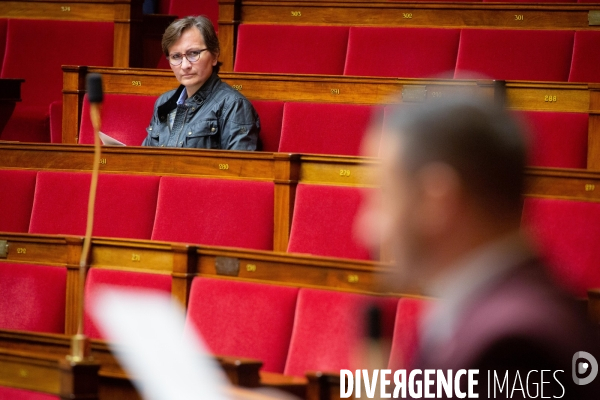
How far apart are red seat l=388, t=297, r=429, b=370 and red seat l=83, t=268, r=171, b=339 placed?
195 millimetres

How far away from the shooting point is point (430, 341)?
20 cm

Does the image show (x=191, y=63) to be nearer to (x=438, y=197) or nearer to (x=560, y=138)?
(x=560, y=138)

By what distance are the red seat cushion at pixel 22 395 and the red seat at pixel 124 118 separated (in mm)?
446

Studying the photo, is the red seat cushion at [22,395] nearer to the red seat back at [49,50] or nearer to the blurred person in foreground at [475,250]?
the blurred person in foreground at [475,250]

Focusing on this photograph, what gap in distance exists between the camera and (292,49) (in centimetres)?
106

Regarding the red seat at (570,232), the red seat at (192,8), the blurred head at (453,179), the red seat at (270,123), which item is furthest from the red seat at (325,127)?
the blurred head at (453,179)

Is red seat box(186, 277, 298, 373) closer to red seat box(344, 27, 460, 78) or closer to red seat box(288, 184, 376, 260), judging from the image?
red seat box(288, 184, 376, 260)

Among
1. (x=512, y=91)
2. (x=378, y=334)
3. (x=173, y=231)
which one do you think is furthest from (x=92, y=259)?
(x=378, y=334)

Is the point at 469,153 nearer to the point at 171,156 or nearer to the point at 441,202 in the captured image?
the point at 441,202

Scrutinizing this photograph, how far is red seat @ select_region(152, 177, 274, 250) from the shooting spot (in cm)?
83

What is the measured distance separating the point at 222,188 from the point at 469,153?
0.65 m

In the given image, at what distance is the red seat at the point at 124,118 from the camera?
103 centimetres

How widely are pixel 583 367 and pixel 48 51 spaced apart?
1.06 metres

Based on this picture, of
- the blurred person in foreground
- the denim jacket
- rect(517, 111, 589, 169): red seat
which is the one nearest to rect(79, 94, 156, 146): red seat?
the denim jacket
